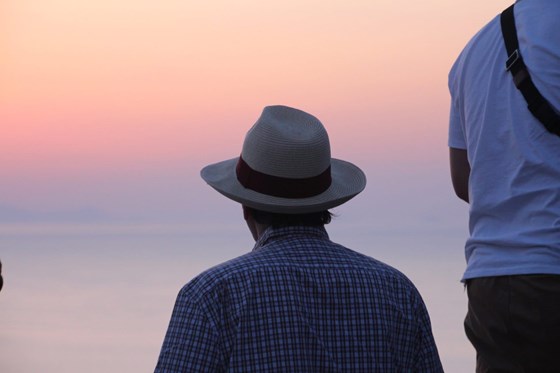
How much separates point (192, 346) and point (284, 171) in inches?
16.8

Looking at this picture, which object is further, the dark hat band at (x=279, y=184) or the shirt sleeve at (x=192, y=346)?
the dark hat band at (x=279, y=184)

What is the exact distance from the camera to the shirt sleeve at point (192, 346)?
1954 millimetres

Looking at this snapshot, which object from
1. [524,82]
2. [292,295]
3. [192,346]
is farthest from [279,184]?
[524,82]

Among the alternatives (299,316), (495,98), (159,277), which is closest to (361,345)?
(299,316)

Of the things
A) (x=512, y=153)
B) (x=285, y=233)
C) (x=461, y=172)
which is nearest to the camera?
(x=285, y=233)

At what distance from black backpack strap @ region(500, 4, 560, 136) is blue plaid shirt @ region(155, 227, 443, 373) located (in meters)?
0.43

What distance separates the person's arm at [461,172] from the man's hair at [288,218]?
0.39m

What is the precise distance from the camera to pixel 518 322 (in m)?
2.19

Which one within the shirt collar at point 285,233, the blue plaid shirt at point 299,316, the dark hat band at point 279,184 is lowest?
the blue plaid shirt at point 299,316

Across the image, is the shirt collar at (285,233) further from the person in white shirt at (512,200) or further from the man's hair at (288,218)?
the person in white shirt at (512,200)

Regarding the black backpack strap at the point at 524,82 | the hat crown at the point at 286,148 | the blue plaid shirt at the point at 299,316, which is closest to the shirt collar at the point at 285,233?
the blue plaid shirt at the point at 299,316

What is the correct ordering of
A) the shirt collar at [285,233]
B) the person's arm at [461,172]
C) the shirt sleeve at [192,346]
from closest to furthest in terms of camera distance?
the shirt sleeve at [192,346] → the shirt collar at [285,233] → the person's arm at [461,172]

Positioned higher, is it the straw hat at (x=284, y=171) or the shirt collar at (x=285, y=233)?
the straw hat at (x=284, y=171)

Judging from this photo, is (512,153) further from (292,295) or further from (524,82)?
(292,295)
